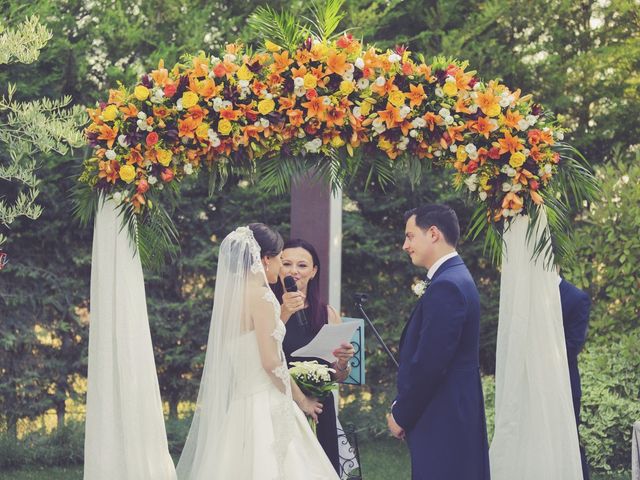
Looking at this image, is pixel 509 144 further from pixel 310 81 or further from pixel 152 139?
pixel 152 139

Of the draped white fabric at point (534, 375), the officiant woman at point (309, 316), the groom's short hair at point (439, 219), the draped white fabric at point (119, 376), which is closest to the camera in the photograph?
the groom's short hair at point (439, 219)

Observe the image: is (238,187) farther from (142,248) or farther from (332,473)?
(332,473)

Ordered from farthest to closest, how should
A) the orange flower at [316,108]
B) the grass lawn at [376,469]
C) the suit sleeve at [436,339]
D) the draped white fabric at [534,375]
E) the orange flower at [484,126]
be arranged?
the grass lawn at [376,469], the draped white fabric at [534,375], the orange flower at [484,126], the orange flower at [316,108], the suit sleeve at [436,339]

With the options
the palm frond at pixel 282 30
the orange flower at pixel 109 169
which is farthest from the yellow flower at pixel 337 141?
the orange flower at pixel 109 169

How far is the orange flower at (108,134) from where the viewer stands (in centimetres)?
526

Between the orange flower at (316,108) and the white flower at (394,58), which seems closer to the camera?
the orange flower at (316,108)

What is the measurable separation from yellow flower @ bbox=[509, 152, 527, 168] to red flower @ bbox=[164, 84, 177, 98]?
6.22ft

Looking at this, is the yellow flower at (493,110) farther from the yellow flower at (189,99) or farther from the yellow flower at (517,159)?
the yellow flower at (189,99)

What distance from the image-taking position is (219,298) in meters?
5.14

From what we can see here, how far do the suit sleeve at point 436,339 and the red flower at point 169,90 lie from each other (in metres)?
1.79

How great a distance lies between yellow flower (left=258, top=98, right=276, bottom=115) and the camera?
532 cm

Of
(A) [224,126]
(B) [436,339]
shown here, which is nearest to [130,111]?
(A) [224,126]

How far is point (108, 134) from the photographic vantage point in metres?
5.27

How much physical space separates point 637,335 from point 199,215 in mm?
4264
